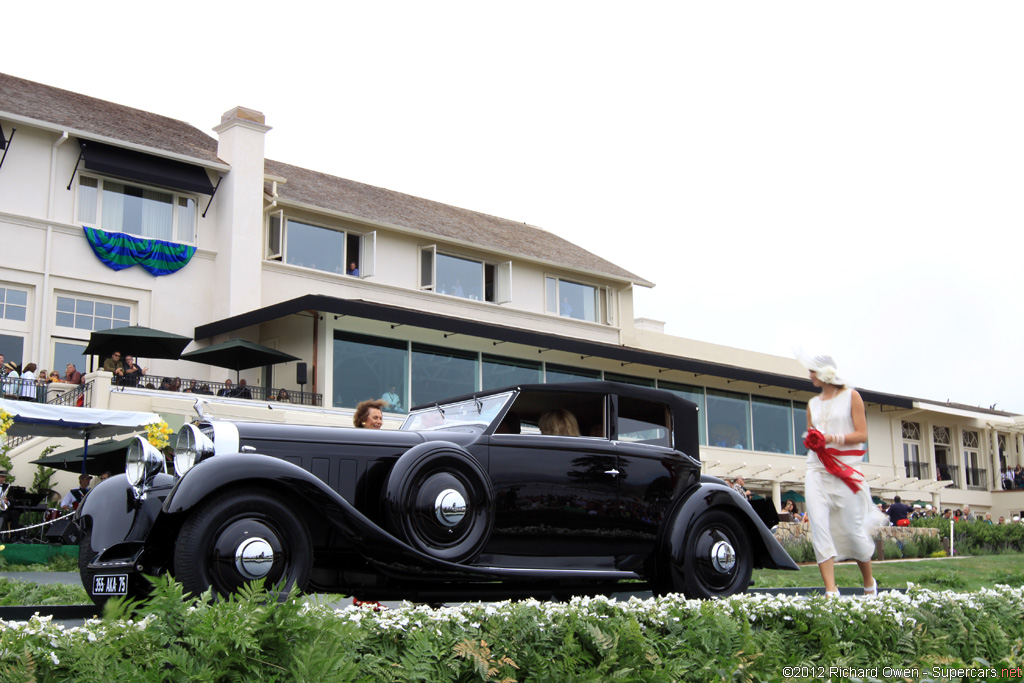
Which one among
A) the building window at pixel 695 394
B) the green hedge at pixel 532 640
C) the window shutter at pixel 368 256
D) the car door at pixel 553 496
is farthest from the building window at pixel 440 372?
the green hedge at pixel 532 640

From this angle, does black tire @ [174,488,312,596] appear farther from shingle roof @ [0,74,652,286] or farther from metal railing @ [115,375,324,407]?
shingle roof @ [0,74,652,286]

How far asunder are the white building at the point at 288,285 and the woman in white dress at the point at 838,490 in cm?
1484

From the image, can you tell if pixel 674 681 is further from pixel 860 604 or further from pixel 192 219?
pixel 192 219

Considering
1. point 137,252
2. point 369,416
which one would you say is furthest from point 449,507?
point 137,252

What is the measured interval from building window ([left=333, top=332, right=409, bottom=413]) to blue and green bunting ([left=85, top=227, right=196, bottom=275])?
5209 millimetres

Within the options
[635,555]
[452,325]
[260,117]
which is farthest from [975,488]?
[635,555]

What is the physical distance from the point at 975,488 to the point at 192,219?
3482cm

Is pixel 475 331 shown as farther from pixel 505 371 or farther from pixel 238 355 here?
pixel 238 355

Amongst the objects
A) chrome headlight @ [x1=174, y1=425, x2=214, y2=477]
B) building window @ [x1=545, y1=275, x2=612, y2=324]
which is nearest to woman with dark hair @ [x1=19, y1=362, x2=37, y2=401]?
chrome headlight @ [x1=174, y1=425, x2=214, y2=477]

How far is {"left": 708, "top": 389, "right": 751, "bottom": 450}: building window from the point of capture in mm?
31297

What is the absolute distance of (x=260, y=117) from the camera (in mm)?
27016

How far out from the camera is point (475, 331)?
81.8 feet

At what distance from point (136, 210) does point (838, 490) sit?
72.3 feet

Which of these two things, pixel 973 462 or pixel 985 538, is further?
pixel 973 462
